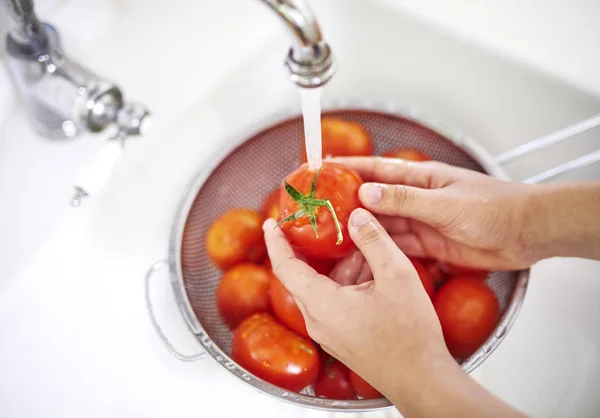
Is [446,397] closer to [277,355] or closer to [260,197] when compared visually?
[277,355]

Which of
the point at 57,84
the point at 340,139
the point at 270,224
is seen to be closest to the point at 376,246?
the point at 270,224

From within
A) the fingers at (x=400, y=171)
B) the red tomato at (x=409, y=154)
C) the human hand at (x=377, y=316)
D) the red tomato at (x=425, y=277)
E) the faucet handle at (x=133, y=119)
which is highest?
the red tomato at (x=409, y=154)

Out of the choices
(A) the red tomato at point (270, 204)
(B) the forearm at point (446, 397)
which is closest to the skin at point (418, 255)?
(B) the forearm at point (446, 397)

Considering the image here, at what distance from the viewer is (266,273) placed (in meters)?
0.68

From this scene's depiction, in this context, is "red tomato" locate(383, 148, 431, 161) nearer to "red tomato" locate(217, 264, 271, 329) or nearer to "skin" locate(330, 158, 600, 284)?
"skin" locate(330, 158, 600, 284)

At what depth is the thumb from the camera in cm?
56

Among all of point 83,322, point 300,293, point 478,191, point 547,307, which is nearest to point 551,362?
point 547,307

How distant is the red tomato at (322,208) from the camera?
0.54m

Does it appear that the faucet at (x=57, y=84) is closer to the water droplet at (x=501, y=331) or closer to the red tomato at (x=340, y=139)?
the red tomato at (x=340, y=139)

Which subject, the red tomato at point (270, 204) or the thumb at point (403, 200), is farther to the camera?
the red tomato at point (270, 204)

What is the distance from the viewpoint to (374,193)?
56 cm

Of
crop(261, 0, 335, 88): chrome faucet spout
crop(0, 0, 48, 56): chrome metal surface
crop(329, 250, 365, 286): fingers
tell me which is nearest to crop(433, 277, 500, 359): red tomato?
crop(329, 250, 365, 286): fingers

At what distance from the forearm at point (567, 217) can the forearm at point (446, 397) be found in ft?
0.66

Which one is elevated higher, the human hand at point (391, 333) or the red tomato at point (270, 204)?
the red tomato at point (270, 204)
